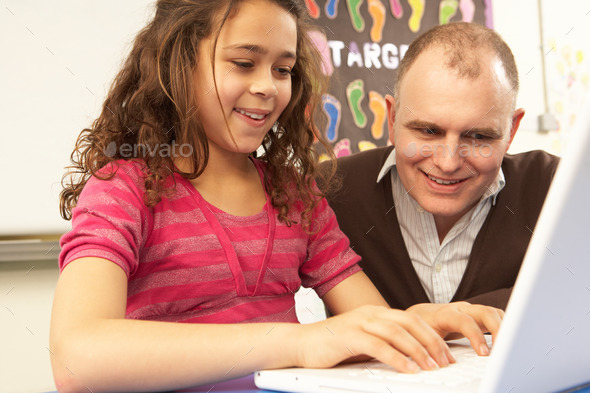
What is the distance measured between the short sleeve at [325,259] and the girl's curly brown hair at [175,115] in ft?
0.13

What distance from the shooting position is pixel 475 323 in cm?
66

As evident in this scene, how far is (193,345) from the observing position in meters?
0.55

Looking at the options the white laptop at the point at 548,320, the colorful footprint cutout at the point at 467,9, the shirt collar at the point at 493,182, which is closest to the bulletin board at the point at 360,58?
the colorful footprint cutout at the point at 467,9

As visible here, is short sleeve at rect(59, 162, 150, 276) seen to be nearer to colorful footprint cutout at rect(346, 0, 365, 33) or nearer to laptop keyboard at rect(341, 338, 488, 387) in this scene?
laptop keyboard at rect(341, 338, 488, 387)

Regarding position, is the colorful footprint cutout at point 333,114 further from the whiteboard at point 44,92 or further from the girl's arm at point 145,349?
the girl's arm at point 145,349

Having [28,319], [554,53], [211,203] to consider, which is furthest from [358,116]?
[211,203]

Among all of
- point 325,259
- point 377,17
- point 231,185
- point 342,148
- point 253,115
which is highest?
point 377,17

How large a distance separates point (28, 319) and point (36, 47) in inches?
28.2

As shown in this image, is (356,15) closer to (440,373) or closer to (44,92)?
(44,92)

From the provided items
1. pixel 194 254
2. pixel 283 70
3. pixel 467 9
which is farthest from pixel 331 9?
pixel 194 254

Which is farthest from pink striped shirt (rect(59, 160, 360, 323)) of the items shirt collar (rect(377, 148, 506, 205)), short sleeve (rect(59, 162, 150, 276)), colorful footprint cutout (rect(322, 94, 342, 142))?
colorful footprint cutout (rect(322, 94, 342, 142))

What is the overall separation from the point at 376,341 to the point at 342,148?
181 centimetres

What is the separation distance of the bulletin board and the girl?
1205mm

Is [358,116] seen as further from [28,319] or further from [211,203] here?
[211,203]
